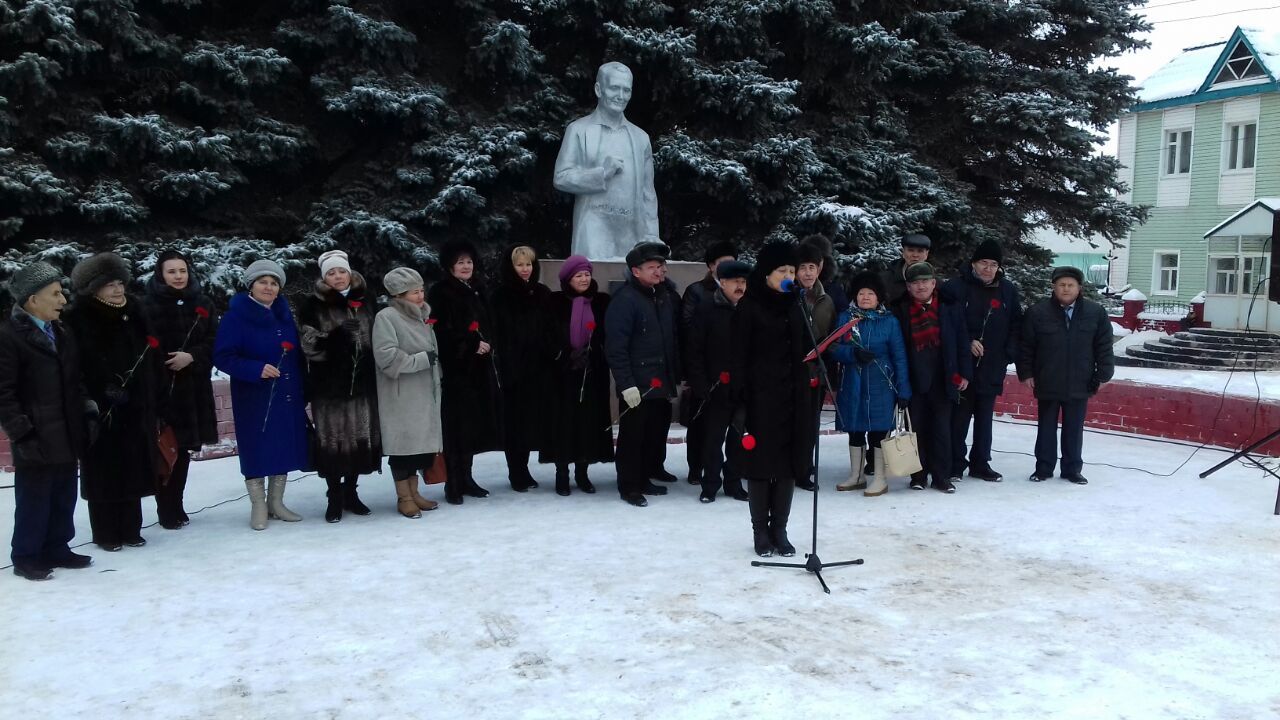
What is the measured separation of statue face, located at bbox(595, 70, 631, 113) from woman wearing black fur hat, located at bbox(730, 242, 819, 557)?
465 centimetres

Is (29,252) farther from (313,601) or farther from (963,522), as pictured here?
(963,522)

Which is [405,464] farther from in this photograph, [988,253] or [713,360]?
[988,253]

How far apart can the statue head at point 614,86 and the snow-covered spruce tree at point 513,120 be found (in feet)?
5.73

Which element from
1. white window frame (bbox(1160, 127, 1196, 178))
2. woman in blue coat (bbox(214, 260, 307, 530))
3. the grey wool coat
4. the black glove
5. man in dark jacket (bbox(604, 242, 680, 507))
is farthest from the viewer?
white window frame (bbox(1160, 127, 1196, 178))

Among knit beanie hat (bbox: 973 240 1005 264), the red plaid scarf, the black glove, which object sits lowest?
the black glove

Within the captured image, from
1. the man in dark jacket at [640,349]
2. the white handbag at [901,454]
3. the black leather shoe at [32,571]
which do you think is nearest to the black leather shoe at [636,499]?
the man in dark jacket at [640,349]

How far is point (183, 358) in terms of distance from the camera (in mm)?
5922

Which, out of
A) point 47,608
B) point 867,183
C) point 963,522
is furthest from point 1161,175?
point 47,608

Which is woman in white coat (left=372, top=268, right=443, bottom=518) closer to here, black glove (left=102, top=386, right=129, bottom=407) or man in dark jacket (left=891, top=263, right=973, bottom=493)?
black glove (left=102, top=386, right=129, bottom=407)

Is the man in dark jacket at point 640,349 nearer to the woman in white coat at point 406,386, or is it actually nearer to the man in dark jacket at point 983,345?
the woman in white coat at point 406,386

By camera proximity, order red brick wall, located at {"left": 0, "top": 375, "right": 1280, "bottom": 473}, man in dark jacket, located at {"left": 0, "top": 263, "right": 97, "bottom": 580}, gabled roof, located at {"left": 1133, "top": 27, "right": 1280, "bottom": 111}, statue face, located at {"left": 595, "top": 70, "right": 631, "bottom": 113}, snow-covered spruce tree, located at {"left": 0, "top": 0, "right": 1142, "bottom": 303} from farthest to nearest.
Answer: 1. gabled roof, located at {"left": 1133, "top": 27, "right": 1280, "bottom": 111}
2. snow-covered spruce tree, located at {"left": 0, "top": 0, "right": 1142, "bottom": 303}
3. statue face, located at {"left": 595, "top": 70, "right": 631, "bottom": 113}
4. red brick wall, located at {"left": 0, "top": 375, "right": 1280, "bottom": 473}
5. man in dark jacket, located at {"left": 0, "top": 263, "right": 97, "bottom": 580}

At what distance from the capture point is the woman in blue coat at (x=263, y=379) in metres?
5.92

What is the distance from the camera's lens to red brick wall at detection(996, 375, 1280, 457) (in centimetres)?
854

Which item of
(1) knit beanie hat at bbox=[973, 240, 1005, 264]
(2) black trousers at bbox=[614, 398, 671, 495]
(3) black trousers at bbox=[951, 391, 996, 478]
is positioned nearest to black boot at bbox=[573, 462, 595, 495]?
(2) black trousers at bbox=[614, 398, 671, 495]
